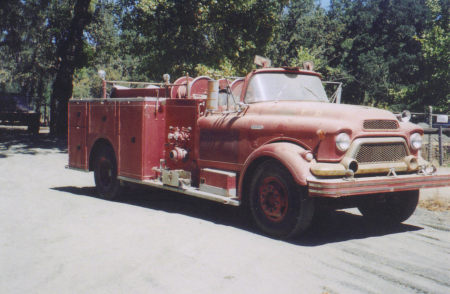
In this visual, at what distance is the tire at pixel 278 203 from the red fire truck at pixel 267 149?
14 mm

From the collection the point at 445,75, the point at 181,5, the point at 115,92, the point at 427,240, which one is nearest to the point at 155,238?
the point at 427,240

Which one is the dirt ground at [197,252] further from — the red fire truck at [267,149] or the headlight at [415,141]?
the headlight at [415,141]

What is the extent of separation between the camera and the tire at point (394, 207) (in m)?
7.46

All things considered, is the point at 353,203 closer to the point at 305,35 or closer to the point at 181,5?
the point at 181,5

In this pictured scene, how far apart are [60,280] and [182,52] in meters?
17.4

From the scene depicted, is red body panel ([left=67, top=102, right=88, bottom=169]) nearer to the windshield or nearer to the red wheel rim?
the windshield

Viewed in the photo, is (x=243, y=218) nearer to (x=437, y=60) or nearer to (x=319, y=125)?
(x=319, y=125)

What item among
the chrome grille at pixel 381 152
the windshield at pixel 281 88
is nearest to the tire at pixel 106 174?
the windshield at pixel 281 88

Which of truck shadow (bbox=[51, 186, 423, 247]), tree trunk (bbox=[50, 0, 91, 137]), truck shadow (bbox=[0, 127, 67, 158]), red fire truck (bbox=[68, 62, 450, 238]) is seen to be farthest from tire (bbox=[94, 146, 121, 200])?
tree trunk (bbox=[50, 0, 91, 137])

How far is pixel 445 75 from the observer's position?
87.8 ft

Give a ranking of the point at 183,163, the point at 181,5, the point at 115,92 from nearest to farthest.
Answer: the point at 183,163, the point at 115,92, the point at 181,5

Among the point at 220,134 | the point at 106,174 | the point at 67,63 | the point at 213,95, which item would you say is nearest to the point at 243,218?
the point at 220,134

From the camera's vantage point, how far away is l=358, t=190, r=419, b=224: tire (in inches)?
294

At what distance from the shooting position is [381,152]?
263 inches
